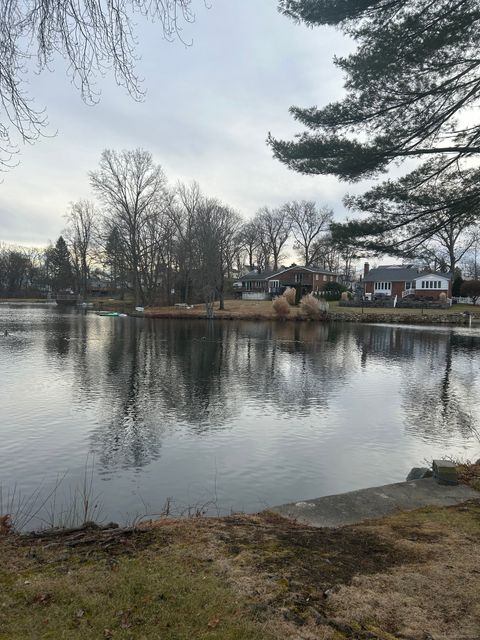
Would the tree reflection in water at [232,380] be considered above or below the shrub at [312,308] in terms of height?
below

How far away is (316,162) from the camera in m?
9.43

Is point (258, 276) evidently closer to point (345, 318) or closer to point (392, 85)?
point (345, 318)

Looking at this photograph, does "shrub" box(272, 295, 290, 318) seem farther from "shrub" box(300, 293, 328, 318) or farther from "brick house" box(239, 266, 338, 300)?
"brick house" box(239, 266, 338, 300)

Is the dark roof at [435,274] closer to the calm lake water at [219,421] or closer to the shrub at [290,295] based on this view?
the shrub at [290,295]

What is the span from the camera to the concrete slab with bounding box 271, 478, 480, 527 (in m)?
6.46

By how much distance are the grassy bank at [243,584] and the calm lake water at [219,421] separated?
2.49 meters

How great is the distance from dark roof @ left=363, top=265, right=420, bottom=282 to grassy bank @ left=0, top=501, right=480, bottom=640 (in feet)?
228

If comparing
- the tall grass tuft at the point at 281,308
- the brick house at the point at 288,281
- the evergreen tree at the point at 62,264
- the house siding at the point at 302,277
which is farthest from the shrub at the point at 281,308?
the evergreen tree at the point at 62,264

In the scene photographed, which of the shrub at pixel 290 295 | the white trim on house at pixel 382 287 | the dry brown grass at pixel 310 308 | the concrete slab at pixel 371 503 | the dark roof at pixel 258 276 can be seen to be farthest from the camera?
the dark roof at pixel 258 276

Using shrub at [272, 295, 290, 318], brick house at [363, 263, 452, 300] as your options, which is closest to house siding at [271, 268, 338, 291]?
brick house at [363, 263, 452, 300]

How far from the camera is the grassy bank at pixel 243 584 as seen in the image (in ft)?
10.7

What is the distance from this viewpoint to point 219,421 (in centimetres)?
1282

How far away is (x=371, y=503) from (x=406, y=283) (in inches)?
2710

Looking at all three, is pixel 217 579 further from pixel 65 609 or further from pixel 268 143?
pixel 268 143
